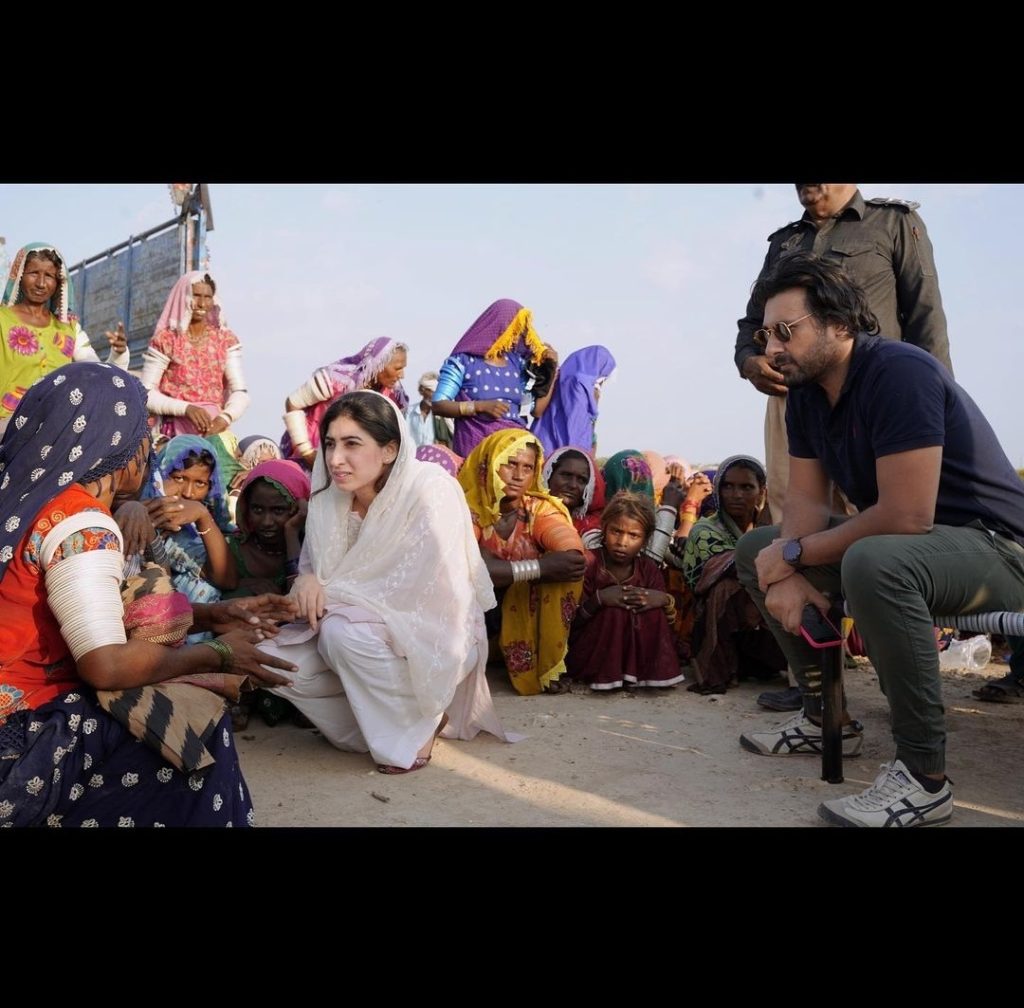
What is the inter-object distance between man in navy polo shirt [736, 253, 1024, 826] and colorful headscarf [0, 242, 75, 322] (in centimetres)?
403

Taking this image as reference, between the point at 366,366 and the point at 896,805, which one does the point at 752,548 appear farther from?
the point at 366,366

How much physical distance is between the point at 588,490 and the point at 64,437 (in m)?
4.04

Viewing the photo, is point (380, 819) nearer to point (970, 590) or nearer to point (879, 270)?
point (970, 590)

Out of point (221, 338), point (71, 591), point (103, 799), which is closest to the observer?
point (71, 591)

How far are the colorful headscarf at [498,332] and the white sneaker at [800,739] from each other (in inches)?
150

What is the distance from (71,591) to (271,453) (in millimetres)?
7467

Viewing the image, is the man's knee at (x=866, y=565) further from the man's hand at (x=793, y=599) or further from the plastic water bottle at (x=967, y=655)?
the plastic water bottle at (x=967, y=655)

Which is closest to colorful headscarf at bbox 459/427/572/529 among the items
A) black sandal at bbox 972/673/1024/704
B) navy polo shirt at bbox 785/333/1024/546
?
navy polo shirt at bbox 785/333/1024/546

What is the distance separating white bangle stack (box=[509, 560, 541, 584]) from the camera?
15.8 ft

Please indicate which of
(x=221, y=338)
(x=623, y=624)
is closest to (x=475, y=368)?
(x=221, y=338)

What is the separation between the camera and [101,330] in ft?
43.5

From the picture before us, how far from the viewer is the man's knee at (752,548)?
365 centimetres

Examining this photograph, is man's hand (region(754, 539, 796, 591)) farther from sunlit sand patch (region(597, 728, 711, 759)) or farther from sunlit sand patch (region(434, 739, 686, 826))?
sunlit sand patch (region(434, 739, 686, 826))

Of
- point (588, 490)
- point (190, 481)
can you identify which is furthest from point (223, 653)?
point (588, 490)
